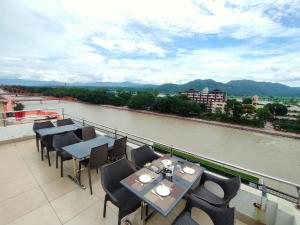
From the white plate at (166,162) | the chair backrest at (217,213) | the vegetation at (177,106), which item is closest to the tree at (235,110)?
the vegetation at (177,106)

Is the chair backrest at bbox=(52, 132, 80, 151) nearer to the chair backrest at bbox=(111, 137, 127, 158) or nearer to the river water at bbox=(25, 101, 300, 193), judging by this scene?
the chair backrest at bbox=(111, 137, 127, 158)

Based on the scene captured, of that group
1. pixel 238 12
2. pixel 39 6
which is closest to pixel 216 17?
pixel 238 12

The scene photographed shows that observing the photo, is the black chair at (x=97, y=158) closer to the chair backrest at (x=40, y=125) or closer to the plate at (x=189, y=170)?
the plate at (x=189, y=170)

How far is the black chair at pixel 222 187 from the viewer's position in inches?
58.5

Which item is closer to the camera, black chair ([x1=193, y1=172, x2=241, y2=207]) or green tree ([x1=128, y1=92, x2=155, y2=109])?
black chair ([x1=193, y1=172, x2=241, y2=207])

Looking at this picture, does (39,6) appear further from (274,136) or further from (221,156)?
(274,136)

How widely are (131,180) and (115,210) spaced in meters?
0.61

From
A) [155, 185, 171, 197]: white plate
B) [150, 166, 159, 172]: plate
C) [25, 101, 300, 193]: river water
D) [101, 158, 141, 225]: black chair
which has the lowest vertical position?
[25, 101, 300, 193]: river water

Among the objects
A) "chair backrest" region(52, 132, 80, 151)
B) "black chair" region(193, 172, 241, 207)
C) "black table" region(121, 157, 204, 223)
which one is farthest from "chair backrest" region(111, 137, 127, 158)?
"black chair" region(193, 172, 241, 207)

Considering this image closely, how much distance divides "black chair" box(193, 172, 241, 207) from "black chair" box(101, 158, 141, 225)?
727mm

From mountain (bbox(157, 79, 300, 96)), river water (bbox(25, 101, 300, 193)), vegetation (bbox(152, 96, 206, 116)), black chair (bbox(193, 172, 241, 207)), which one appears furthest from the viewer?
mountain (bbox(157, 79, 300, 96))

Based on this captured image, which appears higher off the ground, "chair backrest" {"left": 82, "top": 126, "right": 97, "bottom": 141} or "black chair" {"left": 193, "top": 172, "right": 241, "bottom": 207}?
"chair backrest" {"left": 82, "top": 126, "right": 97, "bottom": 141}

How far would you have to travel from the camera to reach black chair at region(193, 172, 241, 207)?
149 cm

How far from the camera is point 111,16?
→ 5.05 metres
